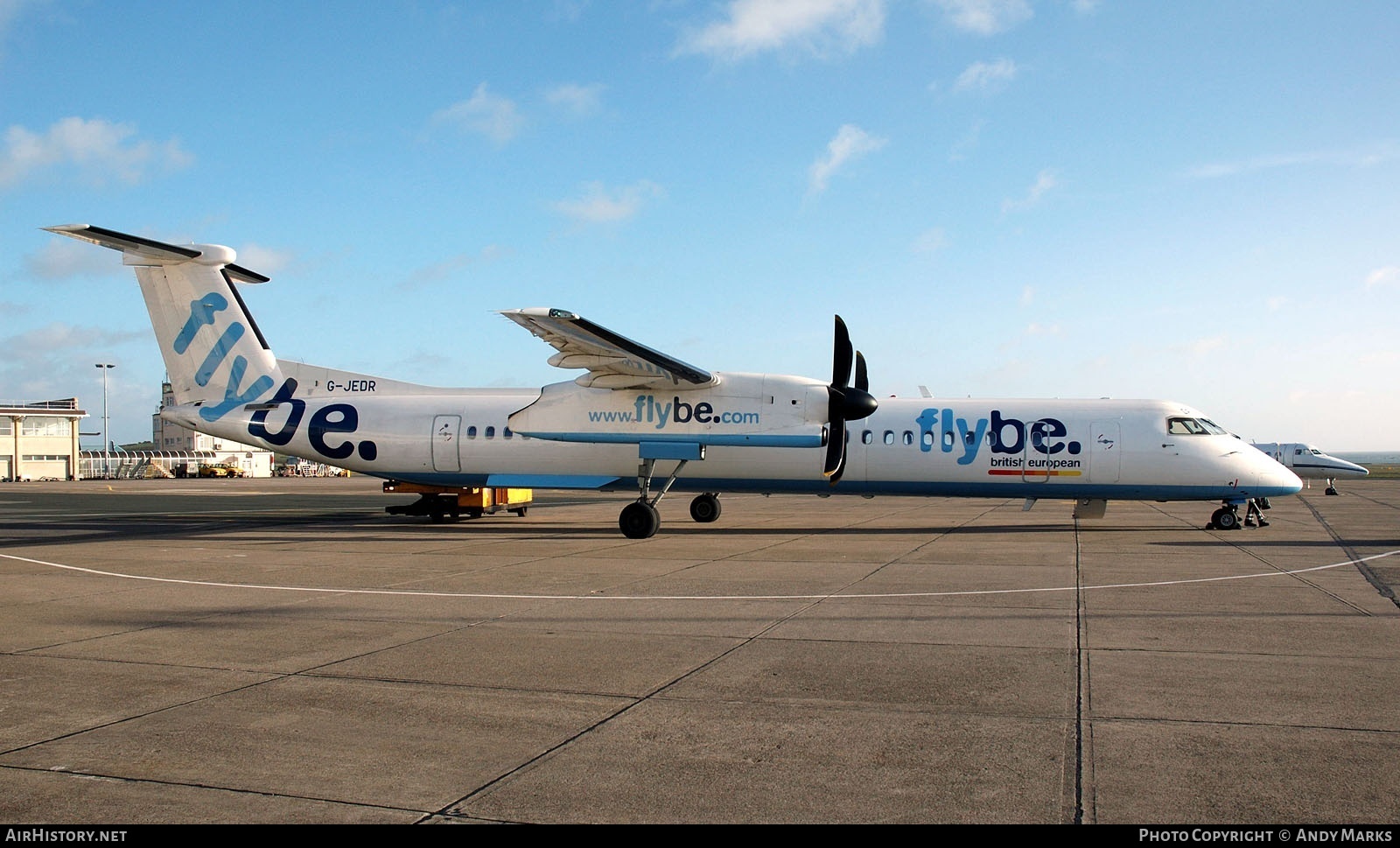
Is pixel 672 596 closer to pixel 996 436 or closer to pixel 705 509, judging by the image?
pixel 996 436

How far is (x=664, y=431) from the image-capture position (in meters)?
19.2

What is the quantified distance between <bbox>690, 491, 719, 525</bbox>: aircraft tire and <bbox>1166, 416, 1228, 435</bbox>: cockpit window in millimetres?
10357

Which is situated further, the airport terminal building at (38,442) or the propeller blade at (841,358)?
the airport terminal building at (38,442)

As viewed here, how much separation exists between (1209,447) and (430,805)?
2023cm

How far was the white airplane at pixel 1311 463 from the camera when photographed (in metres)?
41.9

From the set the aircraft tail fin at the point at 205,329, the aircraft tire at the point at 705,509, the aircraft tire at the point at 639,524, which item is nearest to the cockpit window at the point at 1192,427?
the aircraft tire at the point at 705,509

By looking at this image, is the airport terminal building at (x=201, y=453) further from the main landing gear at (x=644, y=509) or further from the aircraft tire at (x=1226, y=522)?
the aircraft tire at (x=1226, y=522)

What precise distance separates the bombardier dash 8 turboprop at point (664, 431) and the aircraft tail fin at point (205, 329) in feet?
0.12

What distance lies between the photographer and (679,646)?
26.3 ft

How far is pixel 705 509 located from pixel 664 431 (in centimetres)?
428

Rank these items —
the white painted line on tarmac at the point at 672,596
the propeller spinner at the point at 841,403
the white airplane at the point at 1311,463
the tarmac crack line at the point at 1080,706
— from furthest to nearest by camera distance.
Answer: the white airplane at the point at 1311,463 → the propeller spinner at the point at 841,403 → the white painted line on tarmac at the point at 672,596 → the tarmac crack line at the point at 1080,706

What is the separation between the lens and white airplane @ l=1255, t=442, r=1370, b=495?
1651 inches

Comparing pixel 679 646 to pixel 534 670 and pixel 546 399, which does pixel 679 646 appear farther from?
pixel 546 399

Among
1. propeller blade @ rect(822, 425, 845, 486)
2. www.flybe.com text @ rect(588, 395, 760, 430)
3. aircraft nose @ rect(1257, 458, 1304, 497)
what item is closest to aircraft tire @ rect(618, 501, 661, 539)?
www.flybe.com text @ rect(588, 395, 760, 430)
